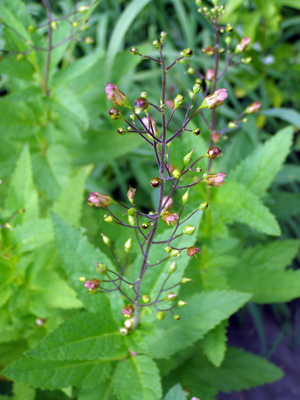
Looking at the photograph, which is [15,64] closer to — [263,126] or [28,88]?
[28,88]

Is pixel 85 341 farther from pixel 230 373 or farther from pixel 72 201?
pixel 230 373

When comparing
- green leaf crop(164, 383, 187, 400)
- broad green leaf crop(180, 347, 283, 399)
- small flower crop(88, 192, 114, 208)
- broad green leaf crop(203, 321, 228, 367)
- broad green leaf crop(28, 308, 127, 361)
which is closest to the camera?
small flower crop(88, 192, 114, 208)

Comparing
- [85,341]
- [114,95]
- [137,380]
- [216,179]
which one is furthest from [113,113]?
[137,380]

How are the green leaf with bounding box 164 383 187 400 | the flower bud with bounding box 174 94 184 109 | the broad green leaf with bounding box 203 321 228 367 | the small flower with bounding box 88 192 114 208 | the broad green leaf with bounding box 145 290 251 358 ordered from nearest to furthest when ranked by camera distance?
the flower bud with bounding box 174 94 184 109, the small flower with bounding box 88 192 114 208, the green leaf with bounding box 164 383 187 400, the broad green leaf with bounding box 145 290 251 358, the broad green leaf with bounding box 203 321 228 367

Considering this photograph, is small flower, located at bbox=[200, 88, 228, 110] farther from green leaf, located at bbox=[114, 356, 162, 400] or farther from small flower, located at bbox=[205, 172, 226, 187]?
green leaf, located at bbox=[114, 356, 162, 400]

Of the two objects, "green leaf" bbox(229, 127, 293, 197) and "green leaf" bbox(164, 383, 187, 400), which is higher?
"green leaf" bbox(229, 127, 293, 197)

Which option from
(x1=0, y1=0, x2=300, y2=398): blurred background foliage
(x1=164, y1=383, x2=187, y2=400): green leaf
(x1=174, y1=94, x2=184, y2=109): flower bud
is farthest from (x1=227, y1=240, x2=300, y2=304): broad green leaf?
(x1=174, y1=94, x2=184, y2=109): flower bud

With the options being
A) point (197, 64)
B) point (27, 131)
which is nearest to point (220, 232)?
point (27, 131)

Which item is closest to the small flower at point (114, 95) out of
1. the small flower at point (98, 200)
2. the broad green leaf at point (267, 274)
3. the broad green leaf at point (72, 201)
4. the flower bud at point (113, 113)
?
the flower bud at point (113, 113)
